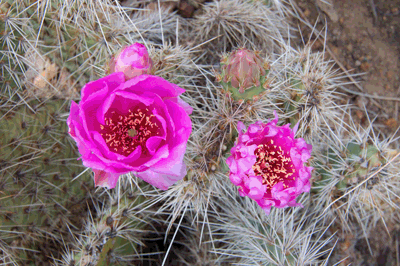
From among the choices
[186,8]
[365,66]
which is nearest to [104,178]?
[186,8]

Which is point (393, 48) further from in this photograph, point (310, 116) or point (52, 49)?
point (52, 49)

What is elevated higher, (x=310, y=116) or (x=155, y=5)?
(x=155, y=5)

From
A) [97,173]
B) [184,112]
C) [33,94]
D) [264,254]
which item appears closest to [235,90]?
[184,112]

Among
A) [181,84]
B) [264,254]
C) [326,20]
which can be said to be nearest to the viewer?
[264,254]

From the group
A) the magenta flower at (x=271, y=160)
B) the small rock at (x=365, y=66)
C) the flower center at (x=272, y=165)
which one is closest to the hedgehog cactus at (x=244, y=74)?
the magenta flower at (x=271, y=160)

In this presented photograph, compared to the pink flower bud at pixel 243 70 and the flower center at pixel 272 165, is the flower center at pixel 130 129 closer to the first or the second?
the pink flower bud at pixel 243 70

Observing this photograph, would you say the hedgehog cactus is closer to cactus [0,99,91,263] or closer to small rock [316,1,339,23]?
cactus [0,99,91,263]
